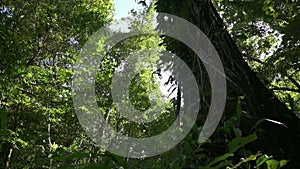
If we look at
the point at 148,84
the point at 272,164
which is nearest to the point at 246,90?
the point at 272,164

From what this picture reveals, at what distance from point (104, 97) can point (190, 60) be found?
553 inches

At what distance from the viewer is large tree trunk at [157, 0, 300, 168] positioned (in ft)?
4.46

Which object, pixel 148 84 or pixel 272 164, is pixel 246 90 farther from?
pixel 148 84

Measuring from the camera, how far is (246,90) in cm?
152

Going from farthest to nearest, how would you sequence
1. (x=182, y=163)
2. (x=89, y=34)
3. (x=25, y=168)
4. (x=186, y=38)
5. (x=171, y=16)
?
(x=89, y=34) → (x=25, y=168) → (x=171, y=16) → (x=186, y=38) → (x=182, y=163)

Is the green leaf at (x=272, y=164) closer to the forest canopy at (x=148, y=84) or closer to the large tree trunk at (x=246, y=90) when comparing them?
the forest canopy at (x=148, y=84)

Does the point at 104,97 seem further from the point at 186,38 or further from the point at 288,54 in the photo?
the point at 186,38

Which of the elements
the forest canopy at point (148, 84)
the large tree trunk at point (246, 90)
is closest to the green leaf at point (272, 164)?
the forest canopy at point (148, 84)

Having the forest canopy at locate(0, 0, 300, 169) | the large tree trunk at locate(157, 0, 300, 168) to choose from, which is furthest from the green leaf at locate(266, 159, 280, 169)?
the large tree trunk at locate(157, 0, 300, 168)

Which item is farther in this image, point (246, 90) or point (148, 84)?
point (148, 84)

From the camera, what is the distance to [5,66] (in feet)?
22.8

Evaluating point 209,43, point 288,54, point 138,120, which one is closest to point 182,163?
point 209,43

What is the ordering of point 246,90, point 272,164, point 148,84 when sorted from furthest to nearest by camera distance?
point 148,84 < point 246,90 < point 272,164

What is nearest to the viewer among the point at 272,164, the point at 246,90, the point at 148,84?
the point at 272,164
